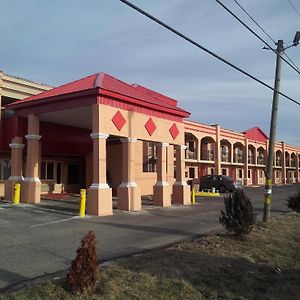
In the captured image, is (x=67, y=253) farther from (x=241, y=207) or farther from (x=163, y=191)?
(x=163, y=191)

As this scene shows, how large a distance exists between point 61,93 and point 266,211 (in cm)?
971

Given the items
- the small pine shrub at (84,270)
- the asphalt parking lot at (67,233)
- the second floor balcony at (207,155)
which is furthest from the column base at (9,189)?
the second floor balcony at (207,155)

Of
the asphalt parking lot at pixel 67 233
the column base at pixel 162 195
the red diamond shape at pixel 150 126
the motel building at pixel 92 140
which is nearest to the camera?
the asphalt parking lot at pixel 67 233

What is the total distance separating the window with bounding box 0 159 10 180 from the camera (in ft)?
81.8

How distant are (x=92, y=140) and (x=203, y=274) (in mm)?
16445

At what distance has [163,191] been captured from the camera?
22812 mm

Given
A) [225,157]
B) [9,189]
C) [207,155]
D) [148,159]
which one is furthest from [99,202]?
[225,157]

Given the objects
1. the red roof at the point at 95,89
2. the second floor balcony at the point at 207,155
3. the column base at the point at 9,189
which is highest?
the red roof at the point at 95,89

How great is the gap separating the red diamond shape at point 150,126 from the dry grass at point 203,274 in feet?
33.3

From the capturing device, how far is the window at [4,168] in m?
24.9

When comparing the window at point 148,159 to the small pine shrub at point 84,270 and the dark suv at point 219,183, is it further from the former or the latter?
the small pine shrub at point 84,270

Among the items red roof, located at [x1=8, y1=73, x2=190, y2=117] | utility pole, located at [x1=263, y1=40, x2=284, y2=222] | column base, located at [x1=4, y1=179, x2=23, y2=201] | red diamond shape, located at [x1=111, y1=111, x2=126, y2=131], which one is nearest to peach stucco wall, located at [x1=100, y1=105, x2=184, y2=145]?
red diamond shape, located at [x1=111, y1=111, x2=126, y2=131]

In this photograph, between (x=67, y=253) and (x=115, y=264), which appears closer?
(x=115, y=264)

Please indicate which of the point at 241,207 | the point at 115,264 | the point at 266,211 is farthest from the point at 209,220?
the point at 115,264
